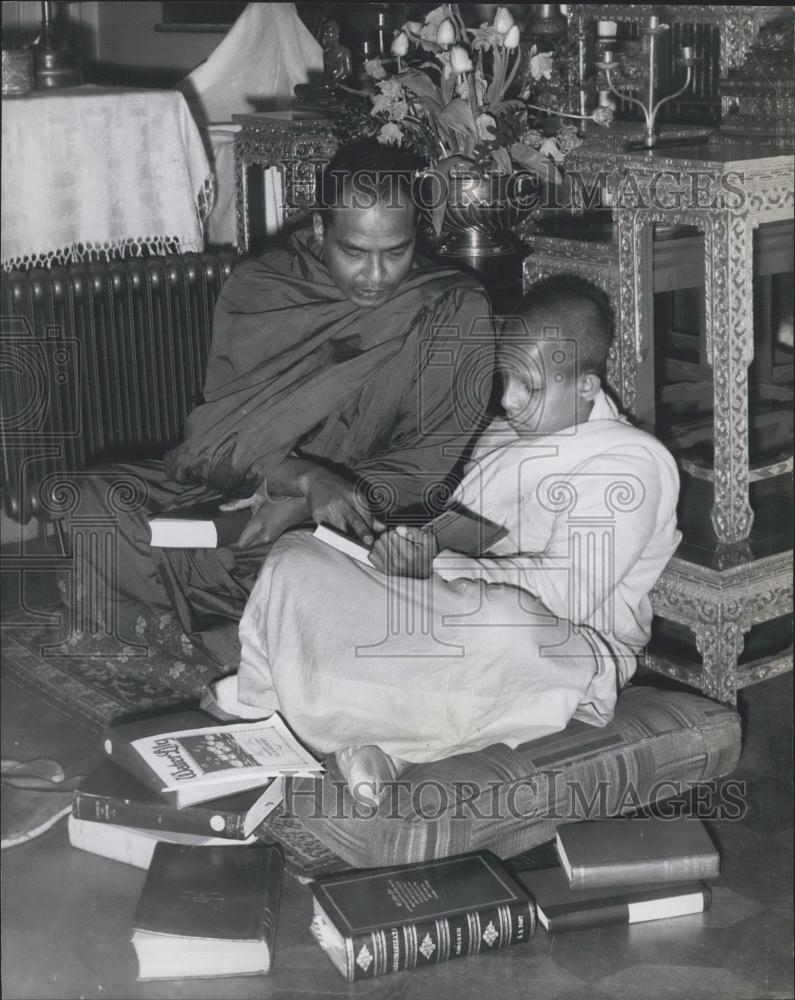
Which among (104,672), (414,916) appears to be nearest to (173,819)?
(414,916)

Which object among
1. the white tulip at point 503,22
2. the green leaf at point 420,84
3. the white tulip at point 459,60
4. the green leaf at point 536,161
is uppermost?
the white tulip at point 503,22

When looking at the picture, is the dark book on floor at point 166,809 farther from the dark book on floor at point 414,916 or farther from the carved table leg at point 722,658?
the carved table leg at point 722,658

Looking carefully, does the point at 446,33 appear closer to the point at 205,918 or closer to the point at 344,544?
the point at 344,544

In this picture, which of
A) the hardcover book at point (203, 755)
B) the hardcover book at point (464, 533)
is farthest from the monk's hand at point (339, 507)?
the hardcover book at point (203, 755)

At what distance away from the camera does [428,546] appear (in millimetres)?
2666

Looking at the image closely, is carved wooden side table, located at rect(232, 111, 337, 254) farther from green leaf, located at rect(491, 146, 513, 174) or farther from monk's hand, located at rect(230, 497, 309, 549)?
monk's hand, located at rect(230, 497, 309, 549)

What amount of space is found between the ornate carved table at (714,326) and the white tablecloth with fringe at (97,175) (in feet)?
4.97

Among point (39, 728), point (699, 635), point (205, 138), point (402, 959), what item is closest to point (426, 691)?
point (402, 959)

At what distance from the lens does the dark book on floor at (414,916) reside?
83.7 inches

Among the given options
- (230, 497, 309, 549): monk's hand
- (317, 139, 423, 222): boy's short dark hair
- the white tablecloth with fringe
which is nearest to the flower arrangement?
(317, 139, 423, 222): boy's short dark hair

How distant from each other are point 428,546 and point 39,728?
107 centimetres

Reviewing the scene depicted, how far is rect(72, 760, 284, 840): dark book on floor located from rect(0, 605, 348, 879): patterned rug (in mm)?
546

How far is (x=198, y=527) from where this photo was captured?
9.95ft

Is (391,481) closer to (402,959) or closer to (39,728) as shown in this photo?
(39,728)
